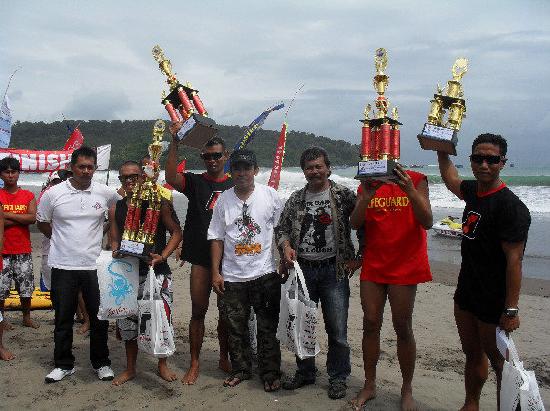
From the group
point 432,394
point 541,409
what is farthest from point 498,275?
point 432,394

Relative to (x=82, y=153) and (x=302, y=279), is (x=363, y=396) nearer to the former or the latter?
(x=302, y=279)

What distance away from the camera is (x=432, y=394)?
430 cm

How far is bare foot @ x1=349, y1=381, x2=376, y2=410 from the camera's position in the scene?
149 inches

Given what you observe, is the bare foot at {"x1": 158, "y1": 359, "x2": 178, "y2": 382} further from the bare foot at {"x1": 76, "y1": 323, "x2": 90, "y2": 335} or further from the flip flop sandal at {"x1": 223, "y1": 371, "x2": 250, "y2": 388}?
the bare foot at {"x1": 76, "y1": 323, "x2": 90, "y2": 335}

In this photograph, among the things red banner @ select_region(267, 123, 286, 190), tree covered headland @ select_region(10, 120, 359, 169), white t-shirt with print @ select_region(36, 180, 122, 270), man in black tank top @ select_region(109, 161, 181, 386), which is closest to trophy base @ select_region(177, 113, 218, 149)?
man in black tank top @ select_region(109, 161, 181, 386)

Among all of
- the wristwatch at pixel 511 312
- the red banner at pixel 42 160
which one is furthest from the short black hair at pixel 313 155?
the red banner at pixel 42 160

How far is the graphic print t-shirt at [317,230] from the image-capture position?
155 inches

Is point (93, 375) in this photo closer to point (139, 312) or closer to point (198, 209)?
point (139, 312)

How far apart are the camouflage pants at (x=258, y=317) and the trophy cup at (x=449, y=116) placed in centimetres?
171

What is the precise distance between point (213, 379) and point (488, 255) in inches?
103

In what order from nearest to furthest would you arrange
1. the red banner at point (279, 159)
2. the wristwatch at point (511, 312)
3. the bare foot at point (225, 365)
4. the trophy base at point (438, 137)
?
the wristwatch at point (511, 312), the trophy base at point (438, 137), the bare foot at point (225, 365), the red banner at point (279, 159)

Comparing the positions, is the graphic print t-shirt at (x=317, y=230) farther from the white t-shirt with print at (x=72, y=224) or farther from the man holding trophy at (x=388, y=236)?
the white t-shirt with print at (x=72, y=224)

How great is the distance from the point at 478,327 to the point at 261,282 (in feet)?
5.68

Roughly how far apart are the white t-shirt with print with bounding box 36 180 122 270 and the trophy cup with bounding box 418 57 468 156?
297 centimetres
